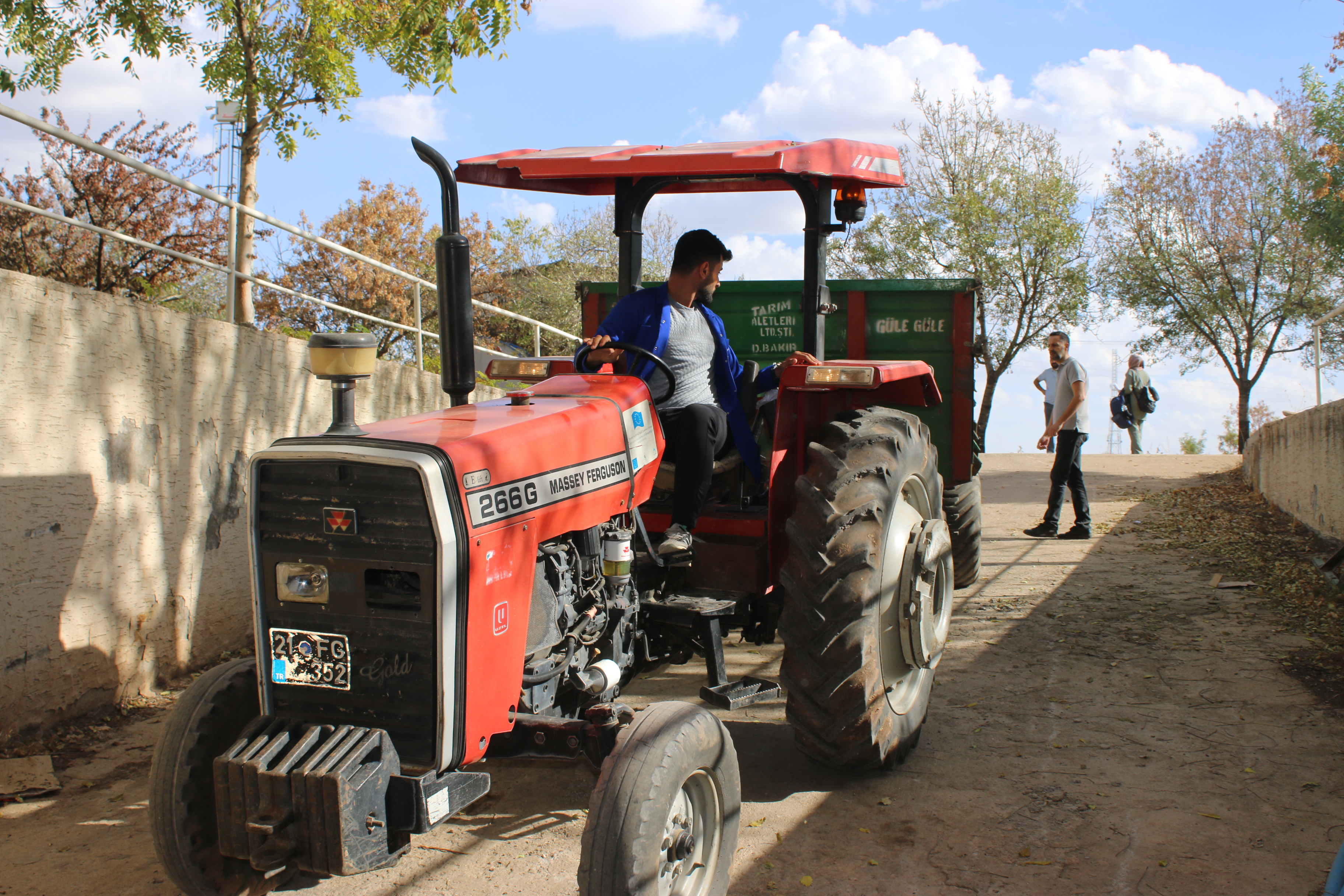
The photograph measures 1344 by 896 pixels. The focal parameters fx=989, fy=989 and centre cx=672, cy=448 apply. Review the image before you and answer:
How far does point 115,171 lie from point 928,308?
37.3 ft

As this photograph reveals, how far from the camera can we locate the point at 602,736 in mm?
2586

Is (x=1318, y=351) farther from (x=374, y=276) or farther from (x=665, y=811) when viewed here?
(x=374, y=276)

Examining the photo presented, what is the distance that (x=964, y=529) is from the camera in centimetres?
649

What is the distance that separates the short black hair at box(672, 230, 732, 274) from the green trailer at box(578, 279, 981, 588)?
87.9 inches

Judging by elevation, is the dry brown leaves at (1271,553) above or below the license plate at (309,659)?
below

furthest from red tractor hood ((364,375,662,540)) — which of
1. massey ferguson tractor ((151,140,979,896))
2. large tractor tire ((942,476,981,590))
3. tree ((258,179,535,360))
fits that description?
tree ((258,179,535,360))

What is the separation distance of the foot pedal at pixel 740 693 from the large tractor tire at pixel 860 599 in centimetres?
8

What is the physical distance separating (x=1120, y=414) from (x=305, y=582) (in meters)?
13.7

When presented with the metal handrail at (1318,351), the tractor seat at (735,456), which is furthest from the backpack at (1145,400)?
the tractor seat at (735,456)

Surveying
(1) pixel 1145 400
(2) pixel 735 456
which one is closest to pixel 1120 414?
(1) pixel 1145 400

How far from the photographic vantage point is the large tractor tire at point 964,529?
21.0 feet

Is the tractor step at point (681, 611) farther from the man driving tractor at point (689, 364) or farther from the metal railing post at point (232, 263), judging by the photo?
the metal railing post at point (232, 263)

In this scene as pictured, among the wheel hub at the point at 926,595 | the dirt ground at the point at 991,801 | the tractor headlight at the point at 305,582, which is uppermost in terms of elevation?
the tractor headlight at the point at 305,582

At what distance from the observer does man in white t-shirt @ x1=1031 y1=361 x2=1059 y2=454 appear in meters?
8.63
